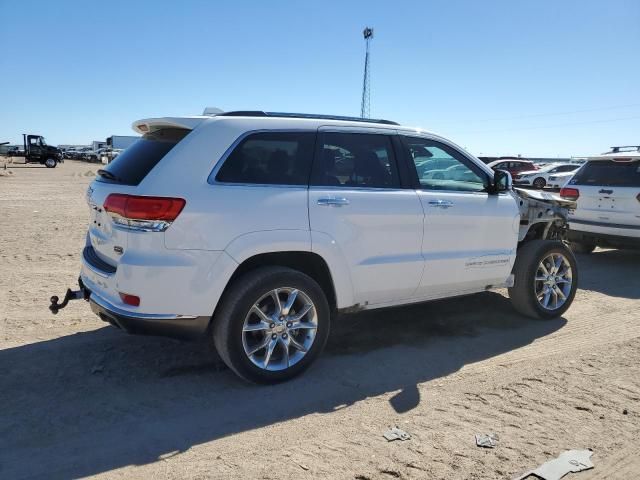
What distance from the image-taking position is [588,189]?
27.2 ft

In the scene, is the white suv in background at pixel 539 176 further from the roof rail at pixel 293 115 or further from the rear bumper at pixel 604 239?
the roof rail at pixel 293 115

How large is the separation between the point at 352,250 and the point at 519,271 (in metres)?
2.24

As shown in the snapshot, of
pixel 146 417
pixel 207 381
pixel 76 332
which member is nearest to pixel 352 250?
pixel 207 381

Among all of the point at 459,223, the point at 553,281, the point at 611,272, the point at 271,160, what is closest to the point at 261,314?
the point at 271,160

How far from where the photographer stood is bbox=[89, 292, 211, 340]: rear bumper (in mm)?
3438

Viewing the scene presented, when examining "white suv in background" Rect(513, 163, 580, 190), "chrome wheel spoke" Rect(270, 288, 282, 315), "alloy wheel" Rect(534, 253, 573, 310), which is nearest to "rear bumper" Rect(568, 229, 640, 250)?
"alloy wheel" Rect(534, 253, 573, 310)

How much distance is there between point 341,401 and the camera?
3.62m

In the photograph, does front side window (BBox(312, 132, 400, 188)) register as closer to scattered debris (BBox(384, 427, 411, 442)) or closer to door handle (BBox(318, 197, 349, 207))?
door handle (BBox(318, 197, 349, 207))

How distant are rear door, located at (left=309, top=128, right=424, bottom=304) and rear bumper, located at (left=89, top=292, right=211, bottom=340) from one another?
108cm

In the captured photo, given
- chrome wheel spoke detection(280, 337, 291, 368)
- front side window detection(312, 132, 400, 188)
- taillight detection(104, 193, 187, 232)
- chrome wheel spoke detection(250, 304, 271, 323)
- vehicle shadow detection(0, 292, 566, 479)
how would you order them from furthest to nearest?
front side window detection(312, 132, 400, 188) < chrome wheel spoke detection(280, 337, 291, 368) < chrome wheel spoke detection(250, 304, 271, 323) < taillight detection(104, 193, 187, 232) < vehicle shadow detection(0, 292, 566, 479)

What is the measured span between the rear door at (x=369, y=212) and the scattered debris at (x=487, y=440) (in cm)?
141

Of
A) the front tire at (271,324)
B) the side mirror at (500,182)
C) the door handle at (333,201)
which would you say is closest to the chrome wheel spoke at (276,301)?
the front tire at (271,324)

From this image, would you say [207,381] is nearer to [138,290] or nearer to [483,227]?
[138,290]

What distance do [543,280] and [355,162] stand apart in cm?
259
